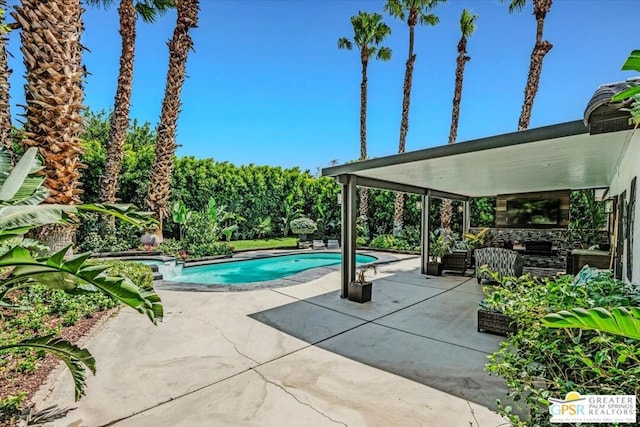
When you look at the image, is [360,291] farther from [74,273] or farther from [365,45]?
[365,45]

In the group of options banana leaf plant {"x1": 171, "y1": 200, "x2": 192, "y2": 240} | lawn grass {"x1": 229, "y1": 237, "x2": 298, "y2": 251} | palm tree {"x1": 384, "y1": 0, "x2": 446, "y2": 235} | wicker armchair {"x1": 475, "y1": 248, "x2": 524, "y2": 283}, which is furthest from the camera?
palm tree {"x1": 384, "y1": 0, "x2": 446, "y2": 235}

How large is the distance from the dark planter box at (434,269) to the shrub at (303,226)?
10319mm

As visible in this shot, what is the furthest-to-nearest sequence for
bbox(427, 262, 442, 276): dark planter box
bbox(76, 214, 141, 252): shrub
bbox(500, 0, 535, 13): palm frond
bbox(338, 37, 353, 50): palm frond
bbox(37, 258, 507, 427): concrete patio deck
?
1. bbox(338, 37, 353, 50): palm frond
2. bbox(500, 0, 535, 13): palm frond
3. bbox(76, 214, 141, 252): shrub
4. bbox(427, 262, 442, 276): dark planter box
5. bbox(37, 258, 507, 427): concrete patio deck

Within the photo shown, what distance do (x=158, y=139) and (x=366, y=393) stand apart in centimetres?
1391

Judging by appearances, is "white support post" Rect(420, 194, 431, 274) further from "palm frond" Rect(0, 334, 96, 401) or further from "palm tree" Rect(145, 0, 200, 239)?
"palm tree" Rect(145, 0, 200, 239)

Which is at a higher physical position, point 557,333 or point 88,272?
point 88,272

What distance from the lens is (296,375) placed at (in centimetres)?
413

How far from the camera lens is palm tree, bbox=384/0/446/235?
18.9m

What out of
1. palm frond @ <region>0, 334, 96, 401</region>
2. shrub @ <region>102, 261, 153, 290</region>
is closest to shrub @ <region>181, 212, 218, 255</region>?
shrub @ <region>102, 261, 153, 290</region>

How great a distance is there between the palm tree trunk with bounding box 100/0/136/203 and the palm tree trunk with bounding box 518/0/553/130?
17.9m

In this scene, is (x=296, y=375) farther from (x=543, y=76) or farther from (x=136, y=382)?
(x=543, y=76)

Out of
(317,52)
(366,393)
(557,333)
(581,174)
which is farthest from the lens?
(317,52)

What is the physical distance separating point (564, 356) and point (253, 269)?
41.6 ft

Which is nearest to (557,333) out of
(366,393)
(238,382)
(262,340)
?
(366,393)
